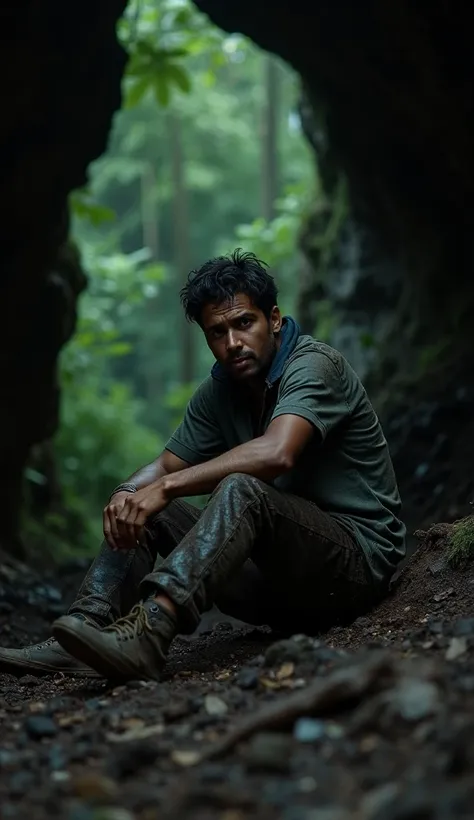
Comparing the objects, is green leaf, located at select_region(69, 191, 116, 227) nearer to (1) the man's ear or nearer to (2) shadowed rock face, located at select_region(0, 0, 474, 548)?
(2) shadowed rock face, located at select_region(0, 0, 474, 548)

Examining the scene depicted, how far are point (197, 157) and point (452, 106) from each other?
57.9ft

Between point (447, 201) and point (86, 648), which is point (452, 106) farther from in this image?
point (86, 648)

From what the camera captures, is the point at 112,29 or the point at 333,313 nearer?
the point at 112,29

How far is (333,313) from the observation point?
1077cm

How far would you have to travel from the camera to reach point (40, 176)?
8.20m

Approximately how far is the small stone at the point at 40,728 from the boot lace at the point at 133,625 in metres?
0.62

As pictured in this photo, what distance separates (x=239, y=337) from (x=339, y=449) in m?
0.68

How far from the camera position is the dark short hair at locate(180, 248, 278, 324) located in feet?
13.6

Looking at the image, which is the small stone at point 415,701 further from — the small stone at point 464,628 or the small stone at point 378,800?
the small stone at point 464,628

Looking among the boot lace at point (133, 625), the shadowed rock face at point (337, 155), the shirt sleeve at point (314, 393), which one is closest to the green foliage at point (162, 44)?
the shadowed rock face at point (337, 155)

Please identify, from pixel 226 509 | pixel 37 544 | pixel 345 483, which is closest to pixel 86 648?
pixel 226 509

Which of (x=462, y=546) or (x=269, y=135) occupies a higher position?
(x=269, y=135)

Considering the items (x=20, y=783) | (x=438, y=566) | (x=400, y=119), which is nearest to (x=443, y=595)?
(x=438, y=566)

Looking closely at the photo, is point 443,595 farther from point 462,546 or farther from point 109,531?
point 109,531
